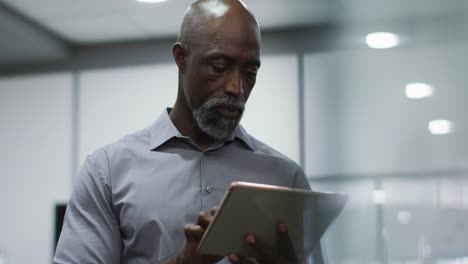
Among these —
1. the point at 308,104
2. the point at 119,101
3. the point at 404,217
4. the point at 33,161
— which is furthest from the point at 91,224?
the point at 33,161

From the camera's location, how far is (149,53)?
7.59ft

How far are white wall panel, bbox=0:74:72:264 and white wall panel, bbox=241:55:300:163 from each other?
2.13ft

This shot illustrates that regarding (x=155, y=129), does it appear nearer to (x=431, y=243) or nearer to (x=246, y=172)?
(x=246, y=172)

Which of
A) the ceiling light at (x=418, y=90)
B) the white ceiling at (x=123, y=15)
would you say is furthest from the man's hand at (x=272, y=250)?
the white ceiling at (x=123, y=15)

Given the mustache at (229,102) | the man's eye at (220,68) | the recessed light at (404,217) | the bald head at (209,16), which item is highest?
the bald head at (209,16)

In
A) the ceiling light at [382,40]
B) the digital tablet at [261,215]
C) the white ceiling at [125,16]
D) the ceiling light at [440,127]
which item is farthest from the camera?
the white ceiling at [125,16]

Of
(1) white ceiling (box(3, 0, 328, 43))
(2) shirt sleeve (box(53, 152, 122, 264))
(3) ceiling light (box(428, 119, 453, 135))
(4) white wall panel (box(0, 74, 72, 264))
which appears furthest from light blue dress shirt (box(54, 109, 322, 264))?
(4) white wall panel (box(0, 74, 72, 264))

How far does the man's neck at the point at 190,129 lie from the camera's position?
78cm

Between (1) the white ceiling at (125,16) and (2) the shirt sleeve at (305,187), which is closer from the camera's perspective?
(2) the shirt sleeve at (305,187)

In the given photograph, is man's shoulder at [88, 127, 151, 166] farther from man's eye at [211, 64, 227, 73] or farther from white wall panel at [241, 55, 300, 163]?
white wall panel at [241, 55, 300, 163]

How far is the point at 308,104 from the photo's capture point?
1.62 metres

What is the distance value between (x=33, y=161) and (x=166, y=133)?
168 cm

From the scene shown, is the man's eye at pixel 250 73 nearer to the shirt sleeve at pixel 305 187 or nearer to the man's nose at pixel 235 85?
the man's nose at pixel 235 85

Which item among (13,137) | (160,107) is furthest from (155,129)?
(13,137)
